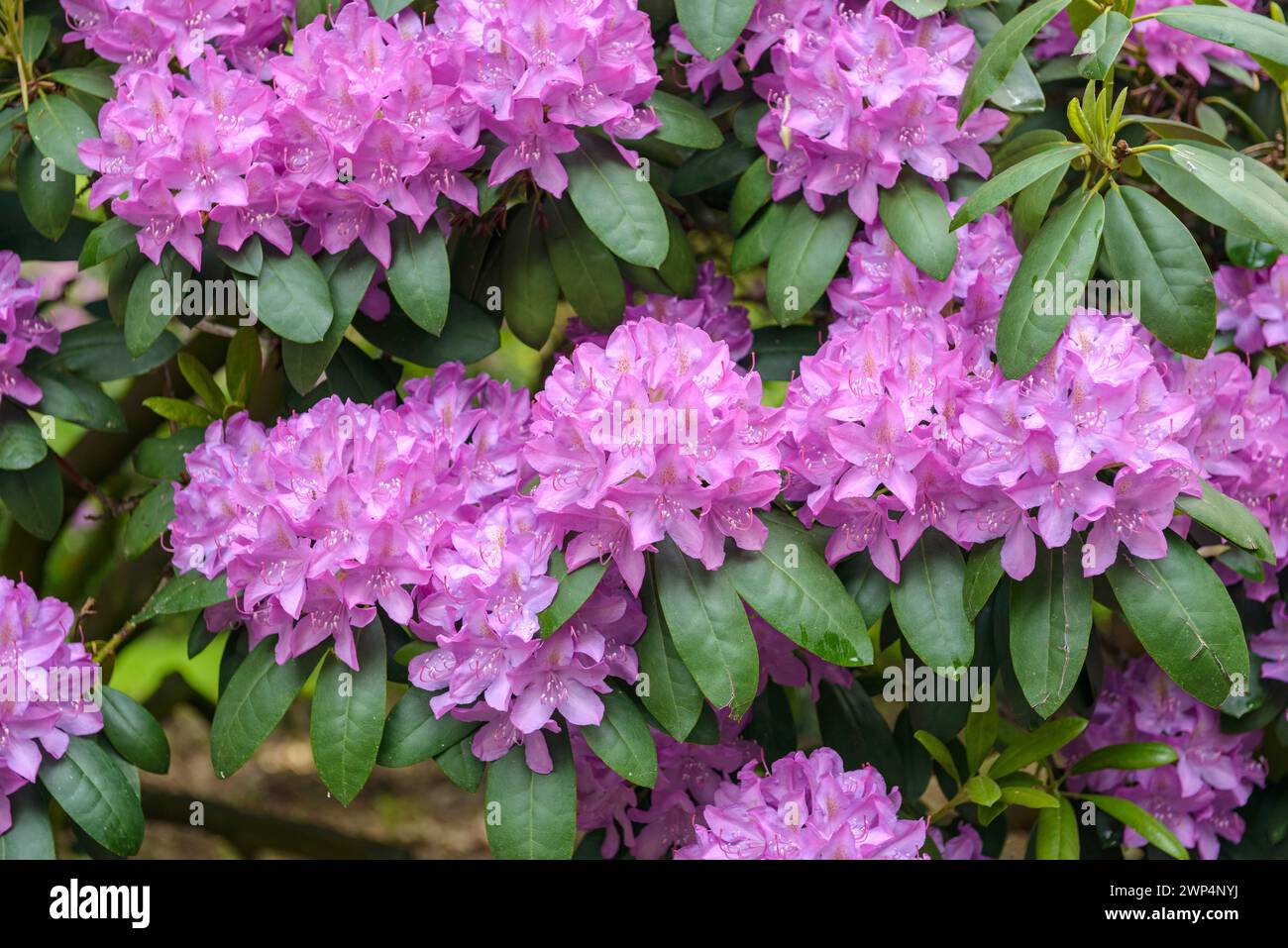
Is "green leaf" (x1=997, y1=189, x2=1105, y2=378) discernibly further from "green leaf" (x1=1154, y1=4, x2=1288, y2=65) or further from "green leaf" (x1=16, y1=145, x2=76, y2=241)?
"green leaf" (x1=16, y1=145, x2=76, y2=241)

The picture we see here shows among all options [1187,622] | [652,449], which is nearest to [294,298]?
[652,449]

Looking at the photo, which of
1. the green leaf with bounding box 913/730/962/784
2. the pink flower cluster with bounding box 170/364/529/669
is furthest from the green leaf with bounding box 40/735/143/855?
the green leaf with bounding box 913/730/962/784

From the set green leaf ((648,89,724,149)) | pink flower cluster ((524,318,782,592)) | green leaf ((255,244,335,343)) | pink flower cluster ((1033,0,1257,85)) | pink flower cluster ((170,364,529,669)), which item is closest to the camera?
pink flower cluster ((524,318,782,592))

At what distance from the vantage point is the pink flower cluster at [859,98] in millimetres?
1591

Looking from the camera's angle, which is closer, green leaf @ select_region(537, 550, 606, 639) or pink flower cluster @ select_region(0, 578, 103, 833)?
green leaf @ select_region(537, 550, 606, 639)

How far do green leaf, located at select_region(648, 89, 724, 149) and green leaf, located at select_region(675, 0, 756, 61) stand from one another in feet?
0.43

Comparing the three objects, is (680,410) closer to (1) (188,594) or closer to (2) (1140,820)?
(1) (188,594)

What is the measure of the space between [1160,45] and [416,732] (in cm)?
132

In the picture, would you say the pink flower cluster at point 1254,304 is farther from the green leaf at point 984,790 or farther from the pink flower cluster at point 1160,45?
the green leaf at point 984,790

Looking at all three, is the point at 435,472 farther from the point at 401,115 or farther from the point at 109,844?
the point at 109,844

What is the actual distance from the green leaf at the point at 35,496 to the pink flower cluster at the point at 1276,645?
1.64 m

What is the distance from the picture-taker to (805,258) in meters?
1.66

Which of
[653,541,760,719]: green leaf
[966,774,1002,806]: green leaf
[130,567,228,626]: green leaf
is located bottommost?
[966,774,1002,806]: green leaf

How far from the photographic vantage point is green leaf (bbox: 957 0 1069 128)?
1476mm
